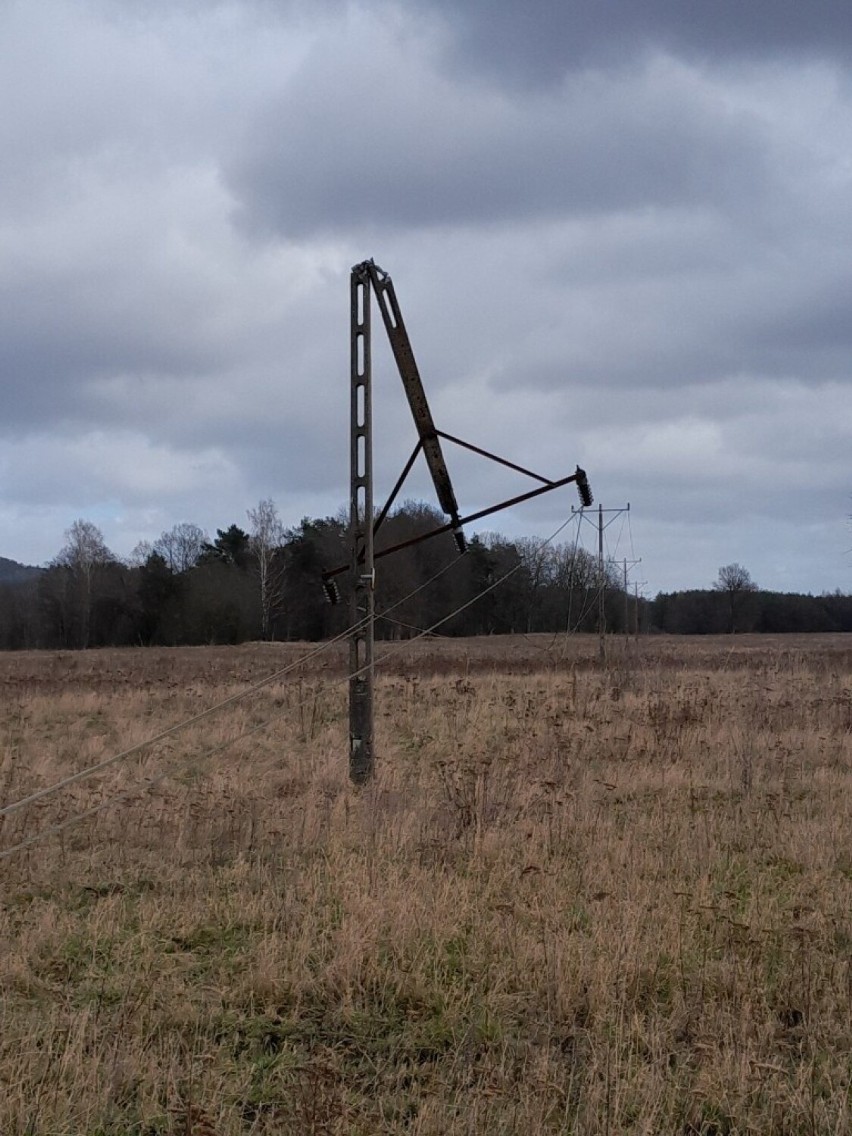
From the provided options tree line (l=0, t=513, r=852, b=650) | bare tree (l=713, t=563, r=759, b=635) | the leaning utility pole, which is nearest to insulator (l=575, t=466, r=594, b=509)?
the leaning utility pole

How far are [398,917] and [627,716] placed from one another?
888 cm

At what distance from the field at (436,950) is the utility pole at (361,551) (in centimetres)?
42

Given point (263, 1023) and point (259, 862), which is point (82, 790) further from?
point (263, 1023)

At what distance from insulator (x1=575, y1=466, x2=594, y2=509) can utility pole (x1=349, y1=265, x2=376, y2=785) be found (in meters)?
1.85

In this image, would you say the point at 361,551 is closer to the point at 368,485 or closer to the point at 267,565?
the point at 368,485

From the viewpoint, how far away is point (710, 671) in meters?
22.9

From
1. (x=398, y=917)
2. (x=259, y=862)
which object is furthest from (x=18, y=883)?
(x=398, y=917)

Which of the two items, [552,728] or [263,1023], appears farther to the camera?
[552,728]

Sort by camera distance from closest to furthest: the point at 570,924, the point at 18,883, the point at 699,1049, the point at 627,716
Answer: the point at 699,1049 < the point at 570,924 < the point at 18,883 < the point at 627,716

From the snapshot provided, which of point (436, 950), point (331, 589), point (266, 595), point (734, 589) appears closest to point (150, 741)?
point (436, 950)

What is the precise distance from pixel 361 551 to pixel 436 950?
4935 mm

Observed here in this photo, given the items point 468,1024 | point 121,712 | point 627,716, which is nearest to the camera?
point 468,1024

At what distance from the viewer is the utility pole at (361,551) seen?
9000 mm

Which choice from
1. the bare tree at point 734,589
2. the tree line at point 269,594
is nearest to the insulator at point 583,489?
the tree line at point 269,594
